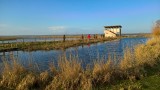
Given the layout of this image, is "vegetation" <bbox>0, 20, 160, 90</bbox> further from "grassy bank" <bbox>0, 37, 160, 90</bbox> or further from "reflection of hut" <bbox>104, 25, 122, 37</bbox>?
"reflection of hut" <bbox>104, 25, 122, 37</bbox>

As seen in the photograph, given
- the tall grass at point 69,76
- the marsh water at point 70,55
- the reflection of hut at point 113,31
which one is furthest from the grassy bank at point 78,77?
the reflection of hut at point 113,31

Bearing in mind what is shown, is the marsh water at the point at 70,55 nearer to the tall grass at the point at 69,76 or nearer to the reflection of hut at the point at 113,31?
the tall grass at the point at 69,76

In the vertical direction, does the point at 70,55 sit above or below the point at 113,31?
below

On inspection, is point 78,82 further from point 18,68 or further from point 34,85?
point 18,68

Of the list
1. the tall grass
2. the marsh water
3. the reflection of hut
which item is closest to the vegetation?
the tall grass

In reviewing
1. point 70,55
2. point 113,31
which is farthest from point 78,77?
point 113,31

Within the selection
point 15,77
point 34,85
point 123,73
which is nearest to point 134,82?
point 123,73

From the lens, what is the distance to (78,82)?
8852mm

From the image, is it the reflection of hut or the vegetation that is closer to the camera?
the vegetation

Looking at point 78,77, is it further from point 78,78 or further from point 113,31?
point 113,31

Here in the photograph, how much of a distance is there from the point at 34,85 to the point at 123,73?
3.83 meters

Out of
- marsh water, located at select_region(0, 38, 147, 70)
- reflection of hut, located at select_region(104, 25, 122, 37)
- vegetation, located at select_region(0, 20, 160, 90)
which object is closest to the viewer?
vegetation, located at select_region(0, 20, 160, 90)

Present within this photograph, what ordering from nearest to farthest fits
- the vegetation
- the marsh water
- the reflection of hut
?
the vegetation → the marsh water → the reflection of hut

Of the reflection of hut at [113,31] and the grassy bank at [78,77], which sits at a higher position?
the reflection of hut at [113,31]
